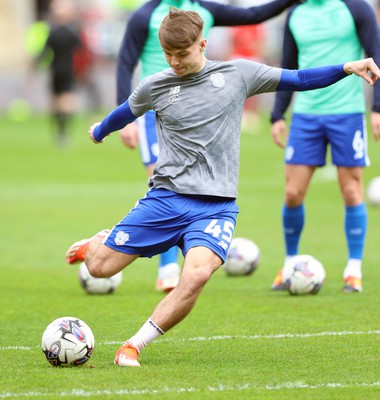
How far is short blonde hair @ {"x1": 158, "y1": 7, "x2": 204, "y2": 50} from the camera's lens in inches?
253

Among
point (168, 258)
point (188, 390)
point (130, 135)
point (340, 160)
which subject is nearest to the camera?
point (188, 390)

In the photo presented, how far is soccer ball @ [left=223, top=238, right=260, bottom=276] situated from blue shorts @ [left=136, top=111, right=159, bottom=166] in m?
1.22

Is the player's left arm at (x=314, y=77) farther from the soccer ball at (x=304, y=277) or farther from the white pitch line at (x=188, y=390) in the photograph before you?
the soccer ball at (x=304, y=277)

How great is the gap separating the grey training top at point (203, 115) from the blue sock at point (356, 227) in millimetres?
2622

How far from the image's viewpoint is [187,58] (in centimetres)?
656

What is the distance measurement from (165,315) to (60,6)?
2157 centimetres

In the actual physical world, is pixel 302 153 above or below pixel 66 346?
above

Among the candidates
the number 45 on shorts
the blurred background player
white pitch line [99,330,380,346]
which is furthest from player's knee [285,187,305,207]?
the blurred background player

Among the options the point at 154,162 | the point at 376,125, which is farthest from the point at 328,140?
the point at 154,162

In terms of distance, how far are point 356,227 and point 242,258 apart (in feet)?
4.11

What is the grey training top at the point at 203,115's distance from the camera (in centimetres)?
677

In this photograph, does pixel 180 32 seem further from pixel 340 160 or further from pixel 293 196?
pixel 293 196

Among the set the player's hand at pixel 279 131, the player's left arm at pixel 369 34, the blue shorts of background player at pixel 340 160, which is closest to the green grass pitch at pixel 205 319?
the blue shorts of background player at pixel 340 160

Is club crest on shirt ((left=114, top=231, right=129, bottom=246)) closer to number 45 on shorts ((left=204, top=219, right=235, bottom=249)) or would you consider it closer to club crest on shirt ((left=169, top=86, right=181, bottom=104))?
number 45 on shorts ((left=204, top=219, right=235, bottom=249))
